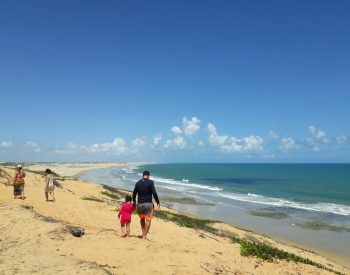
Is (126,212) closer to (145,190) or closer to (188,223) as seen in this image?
(145,190)

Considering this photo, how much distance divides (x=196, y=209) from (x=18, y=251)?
28087mm

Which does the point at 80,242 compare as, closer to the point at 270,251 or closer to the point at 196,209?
the point at 270,251

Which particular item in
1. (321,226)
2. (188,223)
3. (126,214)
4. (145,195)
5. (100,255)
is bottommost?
(321,226)

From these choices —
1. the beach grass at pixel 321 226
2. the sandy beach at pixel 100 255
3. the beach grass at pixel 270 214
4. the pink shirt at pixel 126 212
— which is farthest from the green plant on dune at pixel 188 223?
the beach grass at pixel 270 214

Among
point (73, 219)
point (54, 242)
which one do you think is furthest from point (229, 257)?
point (73, 219)

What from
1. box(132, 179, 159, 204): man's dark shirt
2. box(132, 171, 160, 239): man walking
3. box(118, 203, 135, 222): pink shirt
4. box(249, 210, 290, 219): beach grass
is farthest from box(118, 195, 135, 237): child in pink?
box(249, 210, 290, 219): beach grass

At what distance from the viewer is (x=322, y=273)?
11531 mm

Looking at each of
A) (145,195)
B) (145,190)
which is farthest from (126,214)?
(145,190)

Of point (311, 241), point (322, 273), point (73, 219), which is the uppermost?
point (73, 219)

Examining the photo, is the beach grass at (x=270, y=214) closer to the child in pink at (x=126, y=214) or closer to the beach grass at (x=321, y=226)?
the beach grass at (x=321, y=226)

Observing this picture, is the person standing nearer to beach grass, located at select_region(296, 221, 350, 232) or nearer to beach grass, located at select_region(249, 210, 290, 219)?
beach grass, located at select_region(296, 221, 350, 232)

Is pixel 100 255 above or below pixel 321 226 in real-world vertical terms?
above

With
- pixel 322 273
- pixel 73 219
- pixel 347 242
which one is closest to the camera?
pixel 322 273

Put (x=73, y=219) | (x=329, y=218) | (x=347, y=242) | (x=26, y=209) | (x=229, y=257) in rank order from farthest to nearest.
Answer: (x=329, y=218) → (x=347, y=242) → (x=73, y=219) → (x=26, y=209) → (x=229, y=257)
